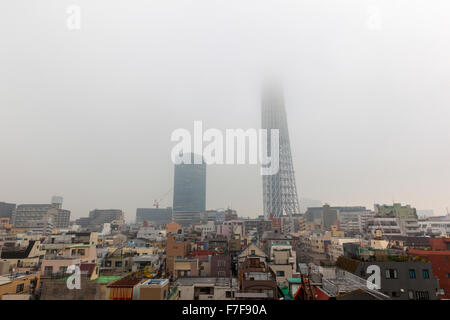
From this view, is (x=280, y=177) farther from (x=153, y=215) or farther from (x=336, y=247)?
(x=153, y=215)

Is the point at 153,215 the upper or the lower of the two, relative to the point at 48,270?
upper

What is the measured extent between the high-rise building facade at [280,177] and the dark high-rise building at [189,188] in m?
32.1

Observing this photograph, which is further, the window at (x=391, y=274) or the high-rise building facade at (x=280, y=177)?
the high-rise building facade at (x=280, y=177)

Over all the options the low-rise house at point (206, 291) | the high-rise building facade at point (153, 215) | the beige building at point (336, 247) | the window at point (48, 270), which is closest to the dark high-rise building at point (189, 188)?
the high-rise building facade at point (153, 215)

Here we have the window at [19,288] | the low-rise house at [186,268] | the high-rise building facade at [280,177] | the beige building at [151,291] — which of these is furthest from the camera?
the high-rise building facade at [280,177]

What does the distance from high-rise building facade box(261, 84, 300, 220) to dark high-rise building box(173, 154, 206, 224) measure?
32.1 m

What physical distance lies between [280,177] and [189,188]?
38540 millimetres

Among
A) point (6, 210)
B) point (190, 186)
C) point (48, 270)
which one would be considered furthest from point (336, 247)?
point (190, 186)

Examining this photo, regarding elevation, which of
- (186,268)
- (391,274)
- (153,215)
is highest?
(153,215)

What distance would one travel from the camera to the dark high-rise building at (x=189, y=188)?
287 ft

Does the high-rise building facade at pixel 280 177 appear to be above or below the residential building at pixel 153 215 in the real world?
above

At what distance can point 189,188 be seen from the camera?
8981 cm

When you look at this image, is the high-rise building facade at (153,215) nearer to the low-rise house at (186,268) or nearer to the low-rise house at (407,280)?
the low-rise house at (186,268)

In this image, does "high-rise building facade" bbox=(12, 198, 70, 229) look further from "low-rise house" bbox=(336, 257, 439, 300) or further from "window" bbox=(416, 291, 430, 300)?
"window" bbox=(416, 291, 430, 300)
